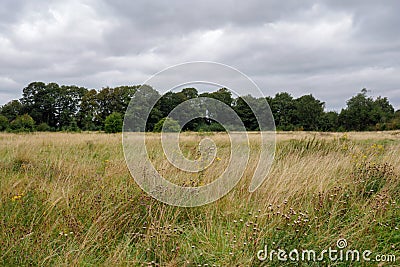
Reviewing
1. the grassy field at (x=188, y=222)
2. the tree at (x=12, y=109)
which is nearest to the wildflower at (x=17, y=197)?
the grassy field at (x=188, y=222)

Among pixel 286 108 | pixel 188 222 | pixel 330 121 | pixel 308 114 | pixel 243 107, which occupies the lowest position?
pixel 188 222

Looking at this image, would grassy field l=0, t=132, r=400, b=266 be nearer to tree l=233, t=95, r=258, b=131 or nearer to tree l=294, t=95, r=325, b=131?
tree l=233, t=95, r=258, b=131

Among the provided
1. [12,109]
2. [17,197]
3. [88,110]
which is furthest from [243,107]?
[12,109]

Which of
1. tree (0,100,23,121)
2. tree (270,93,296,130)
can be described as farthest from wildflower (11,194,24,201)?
tree (270,93,296,130)

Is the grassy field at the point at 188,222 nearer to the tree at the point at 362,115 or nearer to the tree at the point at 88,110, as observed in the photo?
the tree at the point at 88,110

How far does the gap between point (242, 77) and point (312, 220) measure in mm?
2002

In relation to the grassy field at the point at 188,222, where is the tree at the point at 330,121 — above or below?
above

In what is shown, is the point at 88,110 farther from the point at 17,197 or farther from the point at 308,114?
the point at 17,197

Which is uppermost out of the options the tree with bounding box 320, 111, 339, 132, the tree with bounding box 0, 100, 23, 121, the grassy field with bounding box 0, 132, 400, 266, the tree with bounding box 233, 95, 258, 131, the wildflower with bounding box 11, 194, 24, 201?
the tree with bounding box 0, 100, 23, 121

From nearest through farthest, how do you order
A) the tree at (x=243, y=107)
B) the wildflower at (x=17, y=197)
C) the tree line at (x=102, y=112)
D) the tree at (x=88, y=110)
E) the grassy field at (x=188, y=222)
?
1. the grassy field at (x=188, y=222)
2. the wildflower at (x=17, y=197)
3. the tree at (x=243, y=107)
4. the tree line at (x=102, y=112)
5. the tree at (x=88, y=110)

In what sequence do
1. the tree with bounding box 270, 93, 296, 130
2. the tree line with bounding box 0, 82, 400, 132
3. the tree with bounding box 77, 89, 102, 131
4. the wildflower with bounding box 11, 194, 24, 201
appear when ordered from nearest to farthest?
the wildflower with bounding box 11, 194, 24, 201 < the tree line with bounding box 0, 82, 400, 132 < the tree with bounding box 77, 89, 102, 131 < the tree with bounding box 270, 93, 296, 130

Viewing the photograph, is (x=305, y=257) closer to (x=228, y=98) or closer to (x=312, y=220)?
(x=312, y=220)

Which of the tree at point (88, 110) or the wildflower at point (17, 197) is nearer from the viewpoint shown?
the wildflower at point (17, 197)

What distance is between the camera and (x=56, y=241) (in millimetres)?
2369
